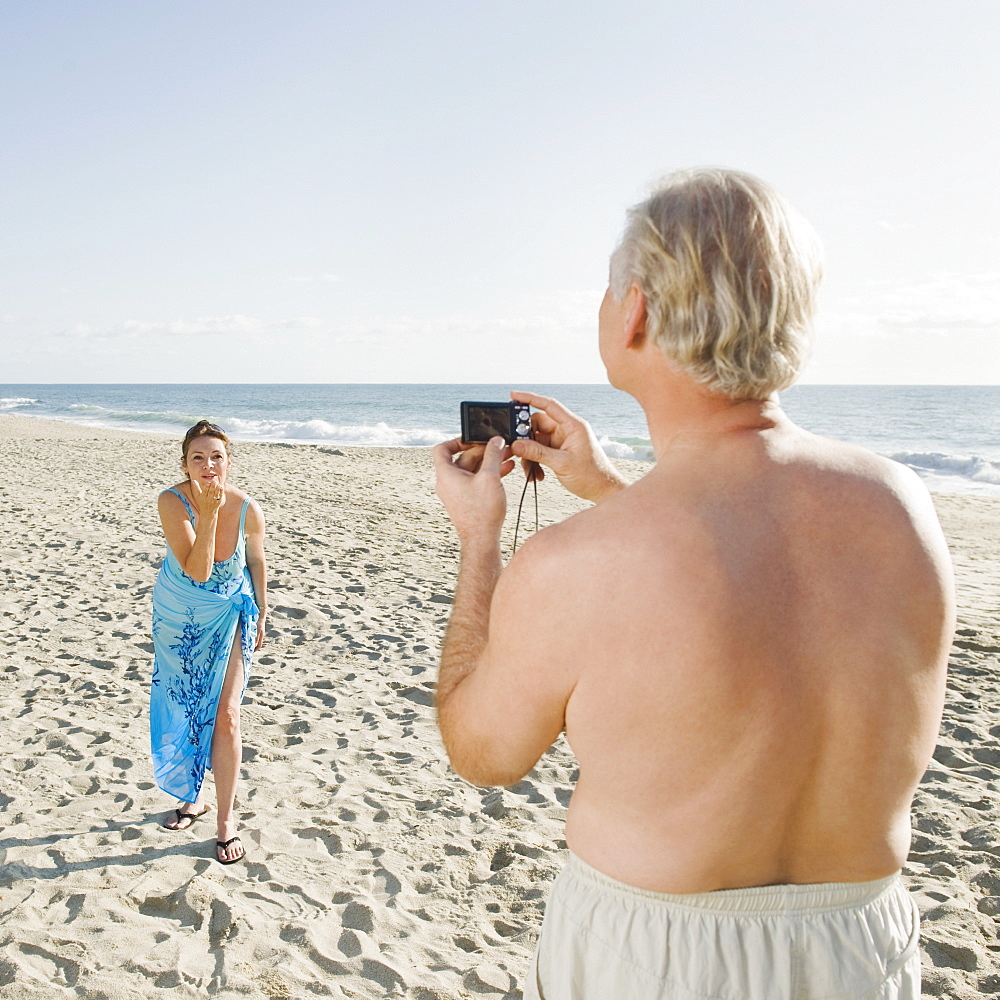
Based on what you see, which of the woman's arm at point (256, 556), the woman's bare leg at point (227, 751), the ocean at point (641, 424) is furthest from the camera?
the ocean at point (641, 424)

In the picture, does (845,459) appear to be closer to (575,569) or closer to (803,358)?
(803,358)

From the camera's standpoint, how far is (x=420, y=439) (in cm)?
3350

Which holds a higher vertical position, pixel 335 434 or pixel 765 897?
pixel 335 434

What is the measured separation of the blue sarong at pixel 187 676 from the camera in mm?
3748

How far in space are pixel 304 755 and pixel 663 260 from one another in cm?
416

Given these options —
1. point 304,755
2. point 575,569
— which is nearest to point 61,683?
point 304,755

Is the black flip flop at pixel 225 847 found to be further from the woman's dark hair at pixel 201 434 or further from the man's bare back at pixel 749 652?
the man's bare back at pixel 749 652

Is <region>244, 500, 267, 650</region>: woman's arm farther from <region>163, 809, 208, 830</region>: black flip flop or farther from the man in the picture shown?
the man

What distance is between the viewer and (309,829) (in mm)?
3859

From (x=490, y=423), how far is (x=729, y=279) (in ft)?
2.29

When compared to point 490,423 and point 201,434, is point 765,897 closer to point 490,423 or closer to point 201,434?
point 490,423

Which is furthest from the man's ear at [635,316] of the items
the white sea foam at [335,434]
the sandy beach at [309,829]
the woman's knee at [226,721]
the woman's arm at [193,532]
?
the white sea foam at [335,434]

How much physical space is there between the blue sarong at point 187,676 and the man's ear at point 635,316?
3063 mm

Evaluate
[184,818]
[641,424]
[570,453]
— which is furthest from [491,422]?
[641,424]
